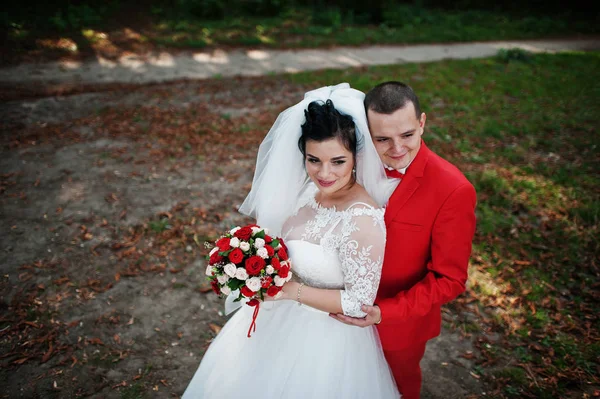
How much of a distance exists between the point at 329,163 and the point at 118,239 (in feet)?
13.1

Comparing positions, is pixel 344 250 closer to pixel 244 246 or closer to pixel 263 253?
pixel 263 253

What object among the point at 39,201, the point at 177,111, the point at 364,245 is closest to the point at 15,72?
the point at 177,111

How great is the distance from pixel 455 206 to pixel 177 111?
7.79 metres

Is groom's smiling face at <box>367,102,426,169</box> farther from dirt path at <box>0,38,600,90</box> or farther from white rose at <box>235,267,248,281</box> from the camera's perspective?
dirt path at <box>0,38,600,90</box>

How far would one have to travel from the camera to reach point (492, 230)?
221 inches

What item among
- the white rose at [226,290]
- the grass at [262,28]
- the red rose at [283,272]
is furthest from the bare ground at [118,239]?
the grass at [262,28]

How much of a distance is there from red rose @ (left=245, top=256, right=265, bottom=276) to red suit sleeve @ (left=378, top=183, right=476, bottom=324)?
0.83 meters

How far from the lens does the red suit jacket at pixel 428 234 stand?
2.39 metres

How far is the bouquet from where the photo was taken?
2.25 meters

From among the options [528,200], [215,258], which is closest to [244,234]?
Answer: [215,258]

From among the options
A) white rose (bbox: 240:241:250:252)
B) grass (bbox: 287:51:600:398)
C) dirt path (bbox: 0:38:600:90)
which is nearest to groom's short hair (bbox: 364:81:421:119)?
white rose (bbox: 240:241:250:252)

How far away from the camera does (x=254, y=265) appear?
7.30ft

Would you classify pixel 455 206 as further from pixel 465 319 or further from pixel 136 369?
pixel 136 369

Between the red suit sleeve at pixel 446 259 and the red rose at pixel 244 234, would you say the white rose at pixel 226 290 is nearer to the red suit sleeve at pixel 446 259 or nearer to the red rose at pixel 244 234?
the red rose at pixel 244 234
